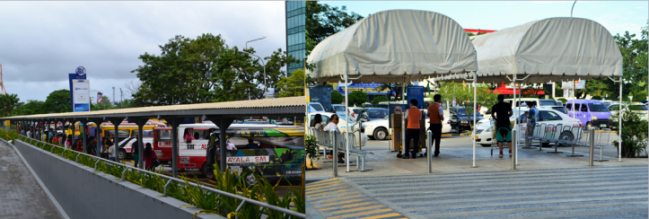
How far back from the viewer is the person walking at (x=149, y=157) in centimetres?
1037

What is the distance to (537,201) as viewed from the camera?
3219mm

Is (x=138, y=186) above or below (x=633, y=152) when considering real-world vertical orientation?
below

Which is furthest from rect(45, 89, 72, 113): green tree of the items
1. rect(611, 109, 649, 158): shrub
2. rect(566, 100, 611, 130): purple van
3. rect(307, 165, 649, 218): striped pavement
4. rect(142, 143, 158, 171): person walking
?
rect(611, 109, 649, 158): shrub

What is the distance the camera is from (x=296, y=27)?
239cm

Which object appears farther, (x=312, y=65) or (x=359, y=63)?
(x=359, y=63)

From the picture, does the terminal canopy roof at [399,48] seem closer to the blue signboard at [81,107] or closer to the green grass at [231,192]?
the green grass at [231,192]

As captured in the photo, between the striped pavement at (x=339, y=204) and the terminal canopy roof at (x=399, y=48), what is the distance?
76 cm

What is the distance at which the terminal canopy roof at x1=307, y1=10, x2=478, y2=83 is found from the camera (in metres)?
3.25

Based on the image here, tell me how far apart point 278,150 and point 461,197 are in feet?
A: 7.12

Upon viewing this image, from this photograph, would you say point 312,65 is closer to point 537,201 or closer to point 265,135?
point 537,201

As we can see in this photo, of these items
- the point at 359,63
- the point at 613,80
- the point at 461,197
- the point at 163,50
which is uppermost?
the point at 163,50

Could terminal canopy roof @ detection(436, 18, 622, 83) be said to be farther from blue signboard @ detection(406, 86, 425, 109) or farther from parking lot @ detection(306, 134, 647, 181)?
blue signboard @ detection(406, 86, 425, 109)

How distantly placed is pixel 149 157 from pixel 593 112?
33.6 feet

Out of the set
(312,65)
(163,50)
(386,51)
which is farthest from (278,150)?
(163,50)
